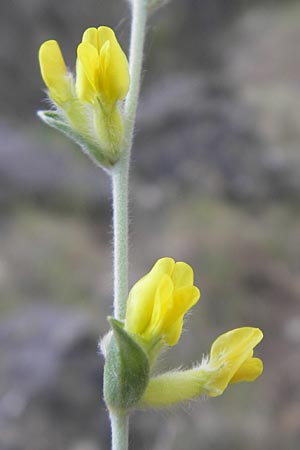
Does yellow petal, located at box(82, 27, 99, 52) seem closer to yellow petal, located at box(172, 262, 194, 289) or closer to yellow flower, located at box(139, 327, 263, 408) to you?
yellow petal, located at box(172, 262, 194, 289)

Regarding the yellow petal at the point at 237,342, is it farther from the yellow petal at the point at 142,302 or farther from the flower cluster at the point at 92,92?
the flower cluster at the point at 92,92

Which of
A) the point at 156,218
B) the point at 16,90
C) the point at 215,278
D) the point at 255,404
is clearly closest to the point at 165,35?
the point at 16,90

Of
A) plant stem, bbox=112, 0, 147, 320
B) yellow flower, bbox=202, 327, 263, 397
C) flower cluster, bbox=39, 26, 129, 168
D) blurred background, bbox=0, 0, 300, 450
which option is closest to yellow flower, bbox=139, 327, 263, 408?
yellow flower, bbox=202, 327, 263, 397

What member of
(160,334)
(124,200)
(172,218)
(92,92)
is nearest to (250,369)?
(160,334)

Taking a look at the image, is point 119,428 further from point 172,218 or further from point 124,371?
point 172,218

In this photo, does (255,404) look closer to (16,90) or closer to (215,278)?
(215,278)

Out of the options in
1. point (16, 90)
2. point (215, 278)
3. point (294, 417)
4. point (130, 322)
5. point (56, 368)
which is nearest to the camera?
point (130, 322)
